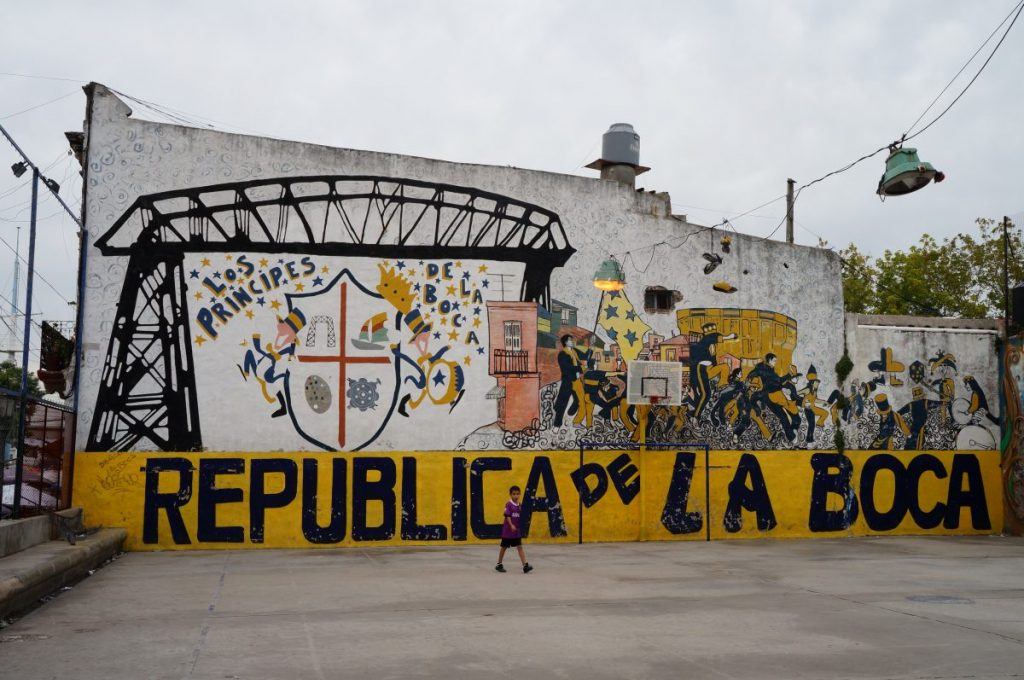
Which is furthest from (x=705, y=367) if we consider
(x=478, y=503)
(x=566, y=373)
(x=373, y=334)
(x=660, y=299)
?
(x=373, y=334)

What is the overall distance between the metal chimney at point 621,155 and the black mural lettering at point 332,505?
8962 millimetres

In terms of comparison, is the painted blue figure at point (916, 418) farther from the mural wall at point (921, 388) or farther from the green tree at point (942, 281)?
the green tree at point (942, 281)

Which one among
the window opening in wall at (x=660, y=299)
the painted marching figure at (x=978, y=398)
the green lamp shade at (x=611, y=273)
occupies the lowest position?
the painted marching figure at (x=978, y=398)

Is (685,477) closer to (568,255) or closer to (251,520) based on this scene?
(568,255)

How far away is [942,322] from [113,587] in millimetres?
19843

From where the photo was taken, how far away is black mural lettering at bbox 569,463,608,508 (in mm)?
19562

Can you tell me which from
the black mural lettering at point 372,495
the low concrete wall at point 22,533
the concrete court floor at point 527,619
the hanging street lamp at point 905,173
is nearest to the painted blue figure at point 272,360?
the black mural lettering at point 372,495

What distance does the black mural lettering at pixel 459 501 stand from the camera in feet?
61.6

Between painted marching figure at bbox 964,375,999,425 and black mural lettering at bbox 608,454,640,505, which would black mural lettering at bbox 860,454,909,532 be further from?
black mural lettering at bbox 608,454,640,505

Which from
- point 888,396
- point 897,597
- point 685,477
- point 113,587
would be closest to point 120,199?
point 113,587

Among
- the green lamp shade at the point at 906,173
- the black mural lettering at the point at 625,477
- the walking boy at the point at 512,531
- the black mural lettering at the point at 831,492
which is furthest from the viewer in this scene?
the black mural lettering at the point at 831,492

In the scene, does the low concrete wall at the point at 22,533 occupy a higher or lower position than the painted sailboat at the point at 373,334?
lower

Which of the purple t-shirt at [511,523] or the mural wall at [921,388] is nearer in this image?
the purple t-shirt at [511,523]

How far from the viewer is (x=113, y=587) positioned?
41.2ft
